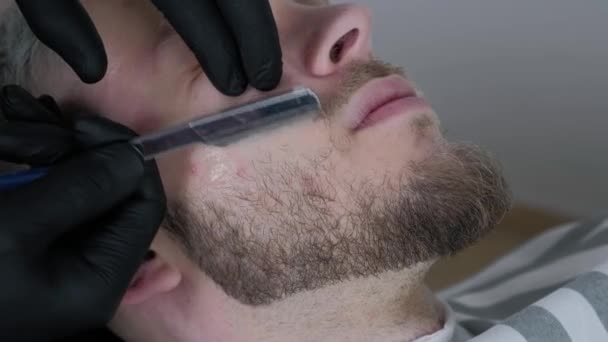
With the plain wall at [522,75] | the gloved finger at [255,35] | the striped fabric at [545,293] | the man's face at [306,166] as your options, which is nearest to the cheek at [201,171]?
the man's face at [306,166]

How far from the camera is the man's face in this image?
2.89 feet

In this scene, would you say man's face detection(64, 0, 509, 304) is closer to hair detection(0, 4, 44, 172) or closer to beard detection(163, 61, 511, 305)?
beard detection(163, 61, 511, 305)

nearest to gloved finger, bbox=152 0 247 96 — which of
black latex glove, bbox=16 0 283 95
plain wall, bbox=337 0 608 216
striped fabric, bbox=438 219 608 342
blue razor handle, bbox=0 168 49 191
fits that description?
black latex glove, bbox=16 0 283 95

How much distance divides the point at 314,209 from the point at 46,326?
325 millimetres

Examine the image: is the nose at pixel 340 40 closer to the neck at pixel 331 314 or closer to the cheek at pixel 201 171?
the cheek at pixel 201 171

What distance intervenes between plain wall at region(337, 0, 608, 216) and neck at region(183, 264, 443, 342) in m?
0.38

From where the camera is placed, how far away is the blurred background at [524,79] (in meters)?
1.36

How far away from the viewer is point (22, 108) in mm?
843

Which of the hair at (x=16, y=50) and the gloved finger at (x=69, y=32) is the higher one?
the gloved finger at (x=69, y=32)

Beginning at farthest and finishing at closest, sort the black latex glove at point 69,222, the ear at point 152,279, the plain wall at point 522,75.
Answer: the plain wall at point 522,75 → the ear at point 152,279 → the black latex glove at point 69,222

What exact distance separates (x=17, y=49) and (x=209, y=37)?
350 millimetres

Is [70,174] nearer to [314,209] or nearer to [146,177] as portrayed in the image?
[146,177]

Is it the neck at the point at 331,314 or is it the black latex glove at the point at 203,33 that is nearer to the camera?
the black latex glove at the point at 203,33

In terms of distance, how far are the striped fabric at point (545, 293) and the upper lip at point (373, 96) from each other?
299 mm
